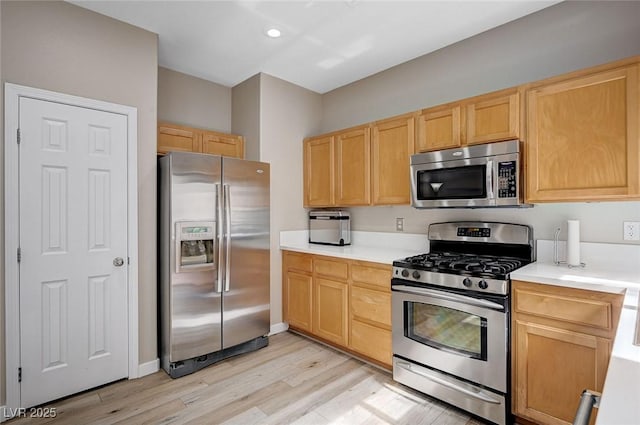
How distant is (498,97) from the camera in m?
2.38

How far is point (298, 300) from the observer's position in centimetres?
349

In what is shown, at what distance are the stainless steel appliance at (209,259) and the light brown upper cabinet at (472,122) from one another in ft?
5.16

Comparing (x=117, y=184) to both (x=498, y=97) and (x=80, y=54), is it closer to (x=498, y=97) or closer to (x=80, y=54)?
(x=80, y=54)

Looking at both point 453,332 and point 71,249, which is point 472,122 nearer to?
point 453,332

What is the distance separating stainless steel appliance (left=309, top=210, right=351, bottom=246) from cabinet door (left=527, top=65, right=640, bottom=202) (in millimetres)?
1807

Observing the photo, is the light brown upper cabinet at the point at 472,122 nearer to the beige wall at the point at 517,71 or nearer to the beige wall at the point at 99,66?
the beige wall at the point at 517,71

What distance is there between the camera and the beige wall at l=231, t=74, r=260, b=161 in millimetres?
3580

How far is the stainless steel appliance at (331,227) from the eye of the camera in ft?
11.8

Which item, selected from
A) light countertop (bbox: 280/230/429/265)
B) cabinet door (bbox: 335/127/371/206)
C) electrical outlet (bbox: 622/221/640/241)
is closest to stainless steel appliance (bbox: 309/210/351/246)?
light countertop (bbox: 280/230/429/265)

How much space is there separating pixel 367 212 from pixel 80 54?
9.32ft

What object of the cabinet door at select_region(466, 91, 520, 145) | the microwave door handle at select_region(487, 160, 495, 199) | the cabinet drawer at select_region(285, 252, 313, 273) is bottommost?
the cabinet drawer at select_region(285, 252, 313, 273)

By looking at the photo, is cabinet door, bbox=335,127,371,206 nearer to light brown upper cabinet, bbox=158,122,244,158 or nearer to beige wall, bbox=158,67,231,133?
light brown upper cabinet, bbox=158,122,244,158

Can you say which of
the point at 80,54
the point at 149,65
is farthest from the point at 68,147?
the point at 149,65

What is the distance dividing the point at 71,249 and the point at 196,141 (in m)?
1.60
